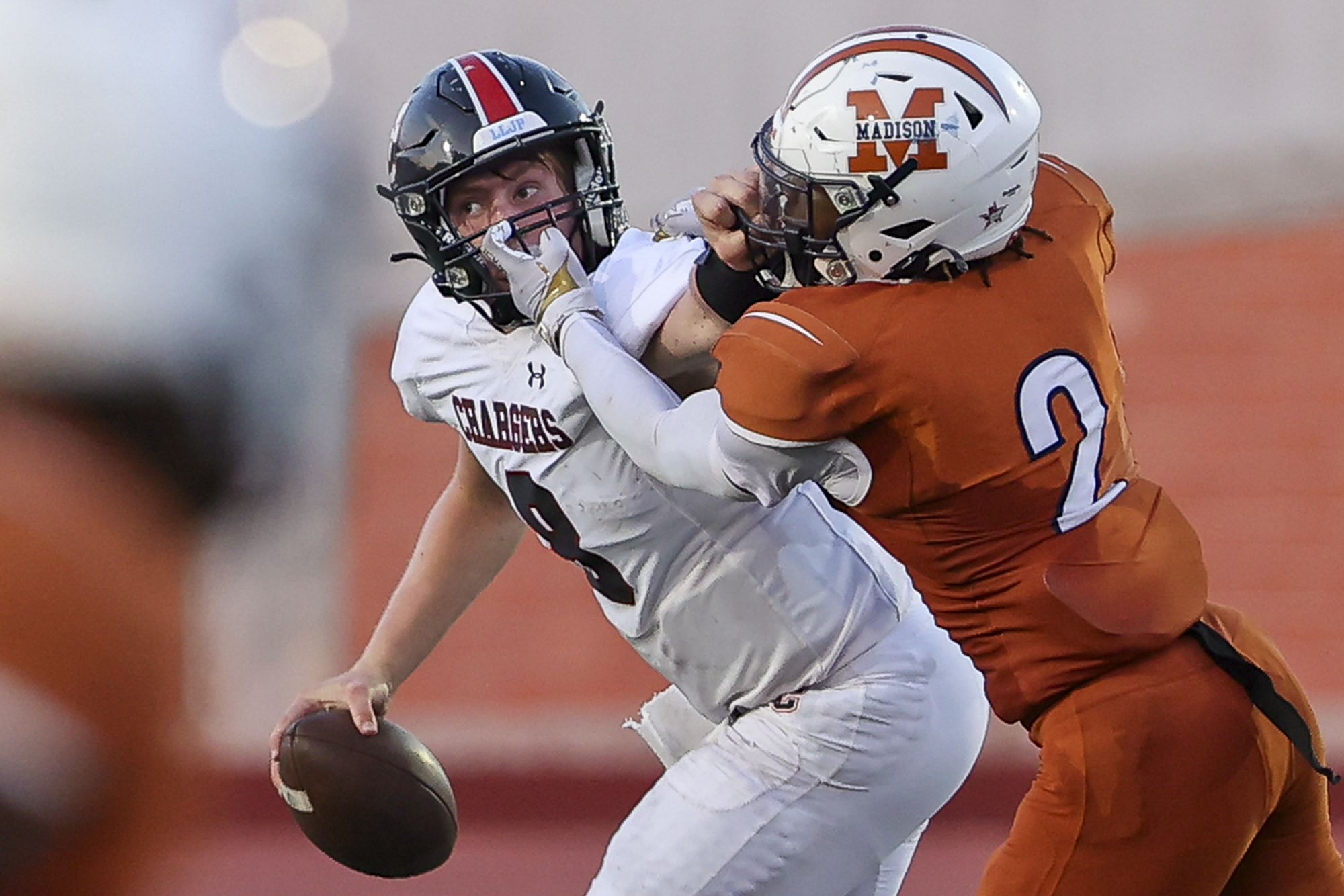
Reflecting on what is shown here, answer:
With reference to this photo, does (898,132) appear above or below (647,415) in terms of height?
above

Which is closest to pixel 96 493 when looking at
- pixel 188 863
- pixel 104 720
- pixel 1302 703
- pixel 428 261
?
pixel 104 720

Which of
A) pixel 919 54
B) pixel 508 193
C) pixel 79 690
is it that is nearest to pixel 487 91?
pixel 508 193

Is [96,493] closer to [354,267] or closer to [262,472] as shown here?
[262,472]

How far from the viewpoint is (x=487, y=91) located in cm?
214

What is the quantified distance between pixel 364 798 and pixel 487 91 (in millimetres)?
947

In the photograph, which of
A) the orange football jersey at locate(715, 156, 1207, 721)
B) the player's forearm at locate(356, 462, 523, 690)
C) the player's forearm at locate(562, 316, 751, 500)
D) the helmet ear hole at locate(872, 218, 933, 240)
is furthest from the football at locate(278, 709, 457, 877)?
the helmet ear hole at locate(872, 218, 933, 240)

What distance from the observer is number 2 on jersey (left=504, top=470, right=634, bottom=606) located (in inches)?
86.5

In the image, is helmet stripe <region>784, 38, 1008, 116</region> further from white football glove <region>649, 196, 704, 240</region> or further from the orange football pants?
the orange football pants

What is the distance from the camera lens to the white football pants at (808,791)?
2092 millimetres

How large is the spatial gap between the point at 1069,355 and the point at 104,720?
Result: 3.59ft

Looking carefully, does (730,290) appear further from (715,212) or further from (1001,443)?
(1001,443)

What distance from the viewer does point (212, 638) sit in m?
5.36

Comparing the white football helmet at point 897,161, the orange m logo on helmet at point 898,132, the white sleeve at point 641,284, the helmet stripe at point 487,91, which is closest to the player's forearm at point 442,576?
the white sleeve at point 641,284

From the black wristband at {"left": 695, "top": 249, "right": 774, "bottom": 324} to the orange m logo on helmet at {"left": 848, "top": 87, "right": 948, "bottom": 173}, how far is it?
0.20m
